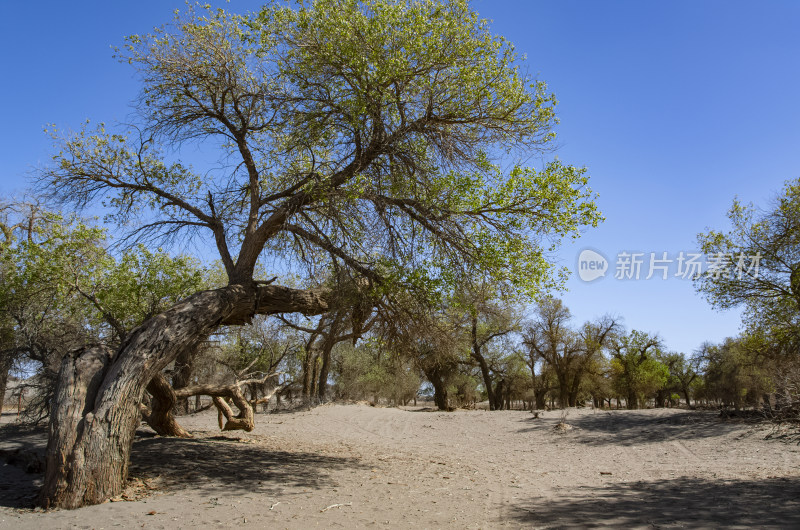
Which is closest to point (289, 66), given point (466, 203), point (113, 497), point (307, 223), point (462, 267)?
point (307, 223)

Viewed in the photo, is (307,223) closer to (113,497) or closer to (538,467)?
(113,497)

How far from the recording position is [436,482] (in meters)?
8.09

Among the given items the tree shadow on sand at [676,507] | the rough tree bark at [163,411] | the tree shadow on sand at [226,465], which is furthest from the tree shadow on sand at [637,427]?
the rough tree bark at [163,411]

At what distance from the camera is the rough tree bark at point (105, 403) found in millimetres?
6332

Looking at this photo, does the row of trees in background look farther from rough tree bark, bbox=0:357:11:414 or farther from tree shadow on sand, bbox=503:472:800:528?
tree shadow on sand, bbox=503:472:800:528

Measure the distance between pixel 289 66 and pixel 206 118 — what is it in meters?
2.76

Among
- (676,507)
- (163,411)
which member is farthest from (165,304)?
(676,507)

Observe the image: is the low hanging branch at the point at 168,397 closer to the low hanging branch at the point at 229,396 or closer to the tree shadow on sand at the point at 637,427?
the low hanging branch at the point at 229,396

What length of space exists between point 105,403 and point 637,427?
16.8m

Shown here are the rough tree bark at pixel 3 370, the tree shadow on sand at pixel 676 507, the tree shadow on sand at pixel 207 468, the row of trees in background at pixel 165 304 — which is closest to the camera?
the tree shadow on sand at pixel 676 507

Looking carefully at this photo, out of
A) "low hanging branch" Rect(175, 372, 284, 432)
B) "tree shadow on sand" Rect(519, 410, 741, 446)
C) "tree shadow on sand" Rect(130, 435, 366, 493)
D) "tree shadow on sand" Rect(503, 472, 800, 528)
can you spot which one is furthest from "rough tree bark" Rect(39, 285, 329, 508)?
"tree shadow on sand" Rect(519, 410, 741, 446)

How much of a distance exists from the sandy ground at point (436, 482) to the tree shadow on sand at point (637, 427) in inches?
7.6

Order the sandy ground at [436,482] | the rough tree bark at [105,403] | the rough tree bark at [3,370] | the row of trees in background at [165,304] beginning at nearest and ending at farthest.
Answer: the sandy ground at [436,482] → the rough tree bark at [105,403] → the row of trees in background at [165,304] → the rough tree bark at [3,370]

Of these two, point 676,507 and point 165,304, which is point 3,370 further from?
point 676,507
